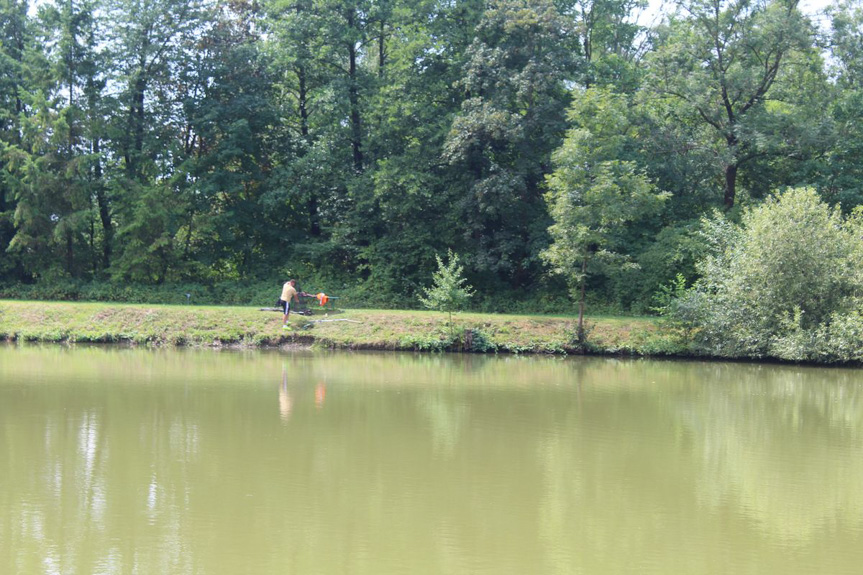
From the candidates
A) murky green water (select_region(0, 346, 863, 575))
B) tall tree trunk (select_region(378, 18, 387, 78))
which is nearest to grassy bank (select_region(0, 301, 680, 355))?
murky green water (select_region(0, 346, 863, 575))

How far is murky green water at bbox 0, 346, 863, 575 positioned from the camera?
25.2 ft

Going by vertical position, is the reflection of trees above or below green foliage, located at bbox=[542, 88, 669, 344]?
below

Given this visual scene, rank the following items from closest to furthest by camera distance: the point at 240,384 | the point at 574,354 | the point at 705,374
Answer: the point at 240,384 < the point at 705,374 < the point at 574,354

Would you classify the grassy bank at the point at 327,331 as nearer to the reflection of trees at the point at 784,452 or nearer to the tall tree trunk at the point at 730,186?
the reflection of trees at the point at 784,452

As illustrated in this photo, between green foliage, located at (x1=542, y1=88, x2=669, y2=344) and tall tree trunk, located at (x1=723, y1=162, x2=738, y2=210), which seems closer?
green foliage, located at (x1=542, y1=88, x2=669, y2=344)

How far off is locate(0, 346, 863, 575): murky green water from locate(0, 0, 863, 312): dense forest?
49.2 feet

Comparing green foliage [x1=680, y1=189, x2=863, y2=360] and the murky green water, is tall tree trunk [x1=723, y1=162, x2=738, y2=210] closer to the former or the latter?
green foliage [x1=680, y1=189, x2=863, y2=360]

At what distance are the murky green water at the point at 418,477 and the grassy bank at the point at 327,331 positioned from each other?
24.4 feet

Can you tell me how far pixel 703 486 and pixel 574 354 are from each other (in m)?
16.4

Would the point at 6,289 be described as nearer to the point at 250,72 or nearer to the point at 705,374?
the point at 250,72

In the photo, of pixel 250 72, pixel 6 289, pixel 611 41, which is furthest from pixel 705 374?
pixel 6 289

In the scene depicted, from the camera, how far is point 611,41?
1555 inches

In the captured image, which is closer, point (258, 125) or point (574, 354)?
point (574, 354)

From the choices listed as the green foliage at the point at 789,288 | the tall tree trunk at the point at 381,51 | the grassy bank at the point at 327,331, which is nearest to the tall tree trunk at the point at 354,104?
the tall tree trunk at the point at 381,51
